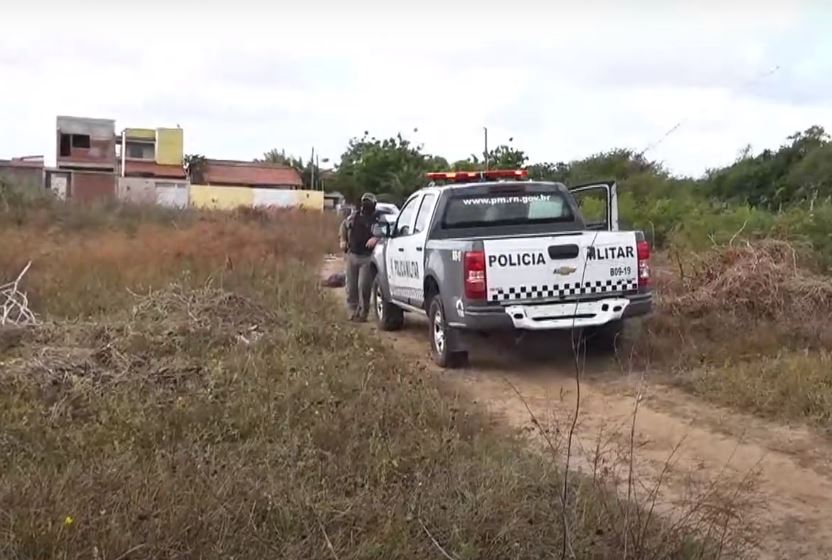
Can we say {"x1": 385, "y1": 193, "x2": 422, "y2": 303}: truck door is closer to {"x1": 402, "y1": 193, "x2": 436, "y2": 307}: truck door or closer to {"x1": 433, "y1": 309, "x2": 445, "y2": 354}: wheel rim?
{"x1": 402, "y1": 193, "x2": 436, "y2": 307}: truck door

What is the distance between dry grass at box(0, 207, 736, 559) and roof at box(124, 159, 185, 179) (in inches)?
1960

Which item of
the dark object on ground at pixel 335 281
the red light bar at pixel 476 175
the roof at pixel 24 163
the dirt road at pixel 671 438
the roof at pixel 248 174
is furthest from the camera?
the roof at pixel 248 174

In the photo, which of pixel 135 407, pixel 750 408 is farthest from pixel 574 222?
pixel 135 407

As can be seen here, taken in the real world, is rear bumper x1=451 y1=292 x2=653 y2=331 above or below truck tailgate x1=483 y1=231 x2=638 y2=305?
below

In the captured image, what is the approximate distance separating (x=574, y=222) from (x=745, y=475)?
4.87 meters

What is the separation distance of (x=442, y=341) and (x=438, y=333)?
17cm

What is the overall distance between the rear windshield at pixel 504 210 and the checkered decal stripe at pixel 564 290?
1675 mm

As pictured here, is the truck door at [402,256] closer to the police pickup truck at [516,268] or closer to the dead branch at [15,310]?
the police pickup truck at [516,268]

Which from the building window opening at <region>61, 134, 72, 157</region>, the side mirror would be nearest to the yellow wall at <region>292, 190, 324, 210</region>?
the building window opening at <region>61, 134, 72, 157</region>

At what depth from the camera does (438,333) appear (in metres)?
9.09

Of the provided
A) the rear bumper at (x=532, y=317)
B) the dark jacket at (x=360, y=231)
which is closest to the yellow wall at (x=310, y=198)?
the dark jacket at (x=360, y=231)

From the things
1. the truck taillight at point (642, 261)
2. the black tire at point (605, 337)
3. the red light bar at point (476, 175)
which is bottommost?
the black tire at point (605, 337)

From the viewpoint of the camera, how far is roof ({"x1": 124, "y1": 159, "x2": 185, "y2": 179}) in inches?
2247

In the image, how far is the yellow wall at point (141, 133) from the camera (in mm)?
58622
